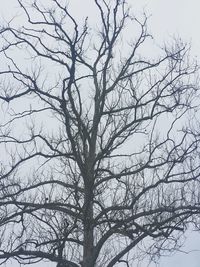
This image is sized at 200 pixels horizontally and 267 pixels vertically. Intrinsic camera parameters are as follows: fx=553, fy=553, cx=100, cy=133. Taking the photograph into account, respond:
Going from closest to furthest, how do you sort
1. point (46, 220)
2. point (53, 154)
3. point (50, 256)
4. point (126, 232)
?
point (126, 232) → point (50, 256) → point (46, 220) → point (53, 154)

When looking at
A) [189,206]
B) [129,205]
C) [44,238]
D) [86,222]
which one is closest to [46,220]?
[44,238]

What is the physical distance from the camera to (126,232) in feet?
37.1

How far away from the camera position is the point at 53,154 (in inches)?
574

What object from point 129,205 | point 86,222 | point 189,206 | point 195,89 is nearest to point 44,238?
point 86,222

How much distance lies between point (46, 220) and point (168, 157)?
133 inches

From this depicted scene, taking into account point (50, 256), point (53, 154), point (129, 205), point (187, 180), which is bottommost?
point (50, 256)

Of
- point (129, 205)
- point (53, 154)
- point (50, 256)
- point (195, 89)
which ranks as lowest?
point (50, 256)

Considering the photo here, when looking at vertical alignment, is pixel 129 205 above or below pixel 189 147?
below

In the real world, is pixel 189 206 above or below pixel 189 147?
below

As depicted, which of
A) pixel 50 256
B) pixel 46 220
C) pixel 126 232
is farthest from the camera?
pixel 46 220

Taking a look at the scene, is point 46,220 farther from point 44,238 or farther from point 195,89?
point 195,89

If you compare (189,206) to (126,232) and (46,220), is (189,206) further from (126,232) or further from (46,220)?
(46,220)

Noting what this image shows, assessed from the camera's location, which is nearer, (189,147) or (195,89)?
(189,147)

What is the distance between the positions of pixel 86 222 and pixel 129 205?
3.27ft
